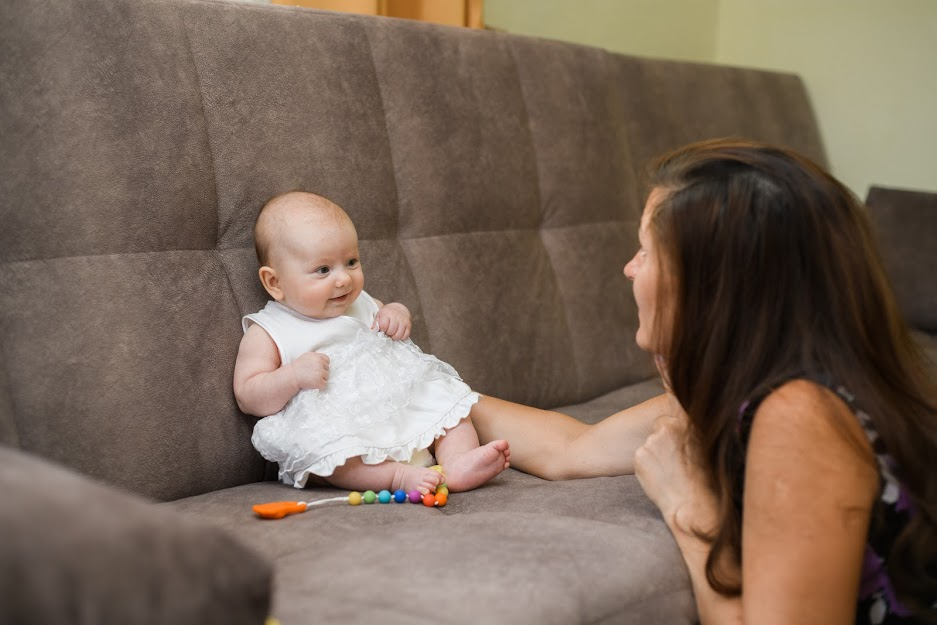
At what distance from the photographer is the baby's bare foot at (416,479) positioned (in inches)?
57.5

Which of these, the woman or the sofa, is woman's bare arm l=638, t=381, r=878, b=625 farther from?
the sofa

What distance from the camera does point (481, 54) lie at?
2072mm

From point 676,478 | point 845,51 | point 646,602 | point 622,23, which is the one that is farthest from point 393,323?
point 845,51

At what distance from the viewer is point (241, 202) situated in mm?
1609

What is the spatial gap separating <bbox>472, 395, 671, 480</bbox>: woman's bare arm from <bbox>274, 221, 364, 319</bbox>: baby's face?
34 centimetres

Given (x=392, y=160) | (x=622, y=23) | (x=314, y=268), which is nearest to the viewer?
(x=314, y=268)

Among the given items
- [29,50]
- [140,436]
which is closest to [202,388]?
[140,436]

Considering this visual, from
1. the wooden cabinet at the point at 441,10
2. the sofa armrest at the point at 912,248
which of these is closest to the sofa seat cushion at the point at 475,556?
the wooden cabinet at the point at 441,10

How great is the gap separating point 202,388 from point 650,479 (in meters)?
0.69

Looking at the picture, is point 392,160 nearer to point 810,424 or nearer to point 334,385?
point 334,385

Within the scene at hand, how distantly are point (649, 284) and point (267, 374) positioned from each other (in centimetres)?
61

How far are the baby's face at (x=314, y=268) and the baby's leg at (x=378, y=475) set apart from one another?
26 centimetres

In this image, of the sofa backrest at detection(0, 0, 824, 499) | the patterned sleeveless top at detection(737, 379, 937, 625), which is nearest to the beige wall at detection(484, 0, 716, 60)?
the sofa backrest at detection(0, 0, 824, 499)

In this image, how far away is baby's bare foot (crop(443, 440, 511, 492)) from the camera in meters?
1.51
